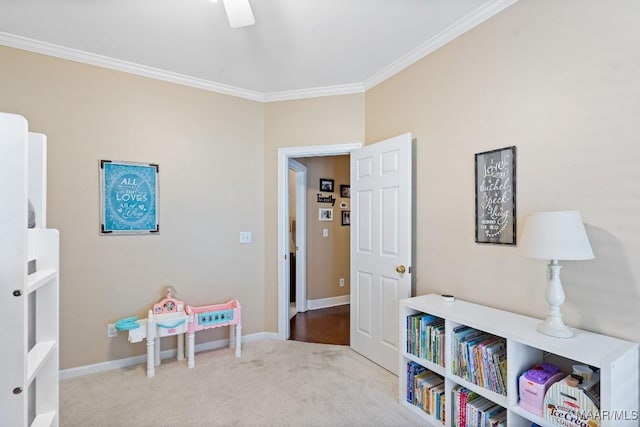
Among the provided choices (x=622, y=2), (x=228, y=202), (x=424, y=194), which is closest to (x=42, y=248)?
(x=228, y=202)

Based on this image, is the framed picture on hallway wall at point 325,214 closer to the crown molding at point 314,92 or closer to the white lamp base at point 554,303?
the crown molding at point 314,92

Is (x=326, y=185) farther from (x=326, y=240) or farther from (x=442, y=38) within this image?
(x=442, y=38)

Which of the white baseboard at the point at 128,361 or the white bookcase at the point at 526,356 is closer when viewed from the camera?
the white bookcase at the point at 526,356

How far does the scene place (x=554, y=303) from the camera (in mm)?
1535

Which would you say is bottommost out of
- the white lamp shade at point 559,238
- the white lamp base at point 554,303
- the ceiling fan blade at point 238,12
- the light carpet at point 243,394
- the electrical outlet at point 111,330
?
the light carpet at point 243,394

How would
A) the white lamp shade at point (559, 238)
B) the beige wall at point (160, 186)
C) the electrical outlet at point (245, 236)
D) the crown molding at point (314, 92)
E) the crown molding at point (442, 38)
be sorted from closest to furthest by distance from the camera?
the white lamp shade at point (559, 238), the crown molding at point (442, 38), the beige wall at point (160, 186), the crown molding at point (314, 92), the electrical outlet at point (245, 236)

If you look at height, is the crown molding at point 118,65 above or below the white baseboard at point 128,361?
above

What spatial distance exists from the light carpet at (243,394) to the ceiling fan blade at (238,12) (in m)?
2.33

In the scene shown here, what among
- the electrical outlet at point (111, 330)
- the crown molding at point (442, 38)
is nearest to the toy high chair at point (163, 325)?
the electrical outlet at point (111, 330)

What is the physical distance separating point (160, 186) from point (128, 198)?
275 millimetres

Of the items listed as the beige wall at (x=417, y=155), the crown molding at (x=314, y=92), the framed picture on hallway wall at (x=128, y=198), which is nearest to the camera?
the beige wall at (x=417, y=155)

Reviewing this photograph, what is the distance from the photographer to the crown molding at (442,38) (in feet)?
6.61

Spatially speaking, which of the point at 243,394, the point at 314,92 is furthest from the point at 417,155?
the point at 243,394

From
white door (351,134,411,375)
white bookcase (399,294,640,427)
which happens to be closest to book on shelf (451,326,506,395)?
white bookcase (399,294,640,427)
